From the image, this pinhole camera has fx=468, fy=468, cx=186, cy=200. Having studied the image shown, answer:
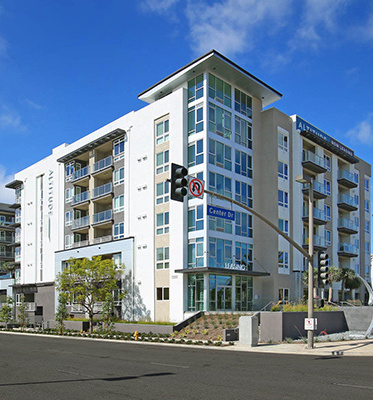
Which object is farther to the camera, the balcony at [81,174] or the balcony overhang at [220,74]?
the balcony at [81,174]

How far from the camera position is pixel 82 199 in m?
50.3

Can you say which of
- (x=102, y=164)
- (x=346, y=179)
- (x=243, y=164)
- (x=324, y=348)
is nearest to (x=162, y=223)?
(x=243, y=164)

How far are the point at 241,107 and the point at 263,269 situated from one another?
14259 millimetres

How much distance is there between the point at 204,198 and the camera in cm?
3506

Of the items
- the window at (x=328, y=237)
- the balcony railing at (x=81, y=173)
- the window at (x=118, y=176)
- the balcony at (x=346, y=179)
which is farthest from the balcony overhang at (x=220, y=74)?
the window at (x=328, y=237)

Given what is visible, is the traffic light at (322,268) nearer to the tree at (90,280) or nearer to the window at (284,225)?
the window at (284,225)

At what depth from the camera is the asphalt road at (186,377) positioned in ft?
34.6

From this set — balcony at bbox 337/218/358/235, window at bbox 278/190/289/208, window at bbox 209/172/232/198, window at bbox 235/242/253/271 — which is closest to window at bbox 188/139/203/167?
window at bbox 209/172/232/198

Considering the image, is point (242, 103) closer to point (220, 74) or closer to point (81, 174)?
point (220, 74)

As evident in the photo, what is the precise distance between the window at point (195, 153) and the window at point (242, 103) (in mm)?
5793

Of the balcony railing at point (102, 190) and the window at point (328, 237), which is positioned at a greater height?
the balcony railing at point (102, 190)

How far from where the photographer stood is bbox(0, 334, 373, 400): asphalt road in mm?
10555

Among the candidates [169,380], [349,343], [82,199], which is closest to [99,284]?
[82,199]

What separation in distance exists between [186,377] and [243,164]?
28875 millimetres
